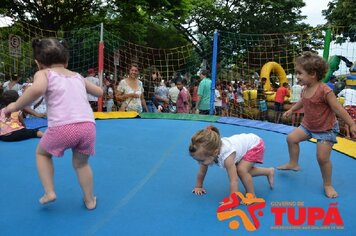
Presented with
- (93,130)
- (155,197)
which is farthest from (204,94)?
(93,130)

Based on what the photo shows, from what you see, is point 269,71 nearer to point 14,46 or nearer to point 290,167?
point 14,46

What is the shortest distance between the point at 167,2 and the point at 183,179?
30.9 ft

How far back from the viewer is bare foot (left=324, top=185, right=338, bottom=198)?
2.37 m

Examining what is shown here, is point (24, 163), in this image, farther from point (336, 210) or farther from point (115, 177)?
point (336, 210)

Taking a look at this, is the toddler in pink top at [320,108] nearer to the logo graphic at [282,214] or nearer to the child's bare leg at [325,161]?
the child's bare leg at [325,161]

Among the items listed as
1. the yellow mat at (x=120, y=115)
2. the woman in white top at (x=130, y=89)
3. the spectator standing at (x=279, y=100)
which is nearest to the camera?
the woman in white top at (x=130, y=89)

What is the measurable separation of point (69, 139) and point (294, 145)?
182cm

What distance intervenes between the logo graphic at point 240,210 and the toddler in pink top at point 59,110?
0.81 meters

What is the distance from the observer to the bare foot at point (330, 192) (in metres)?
2.37

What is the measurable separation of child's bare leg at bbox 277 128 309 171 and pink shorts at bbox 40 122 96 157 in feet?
5.37

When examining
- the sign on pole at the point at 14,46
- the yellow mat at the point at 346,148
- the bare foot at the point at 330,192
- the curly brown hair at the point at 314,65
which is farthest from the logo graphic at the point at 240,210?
the sign on pole at the point at 14,46

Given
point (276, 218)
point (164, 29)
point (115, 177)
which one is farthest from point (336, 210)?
point (164, 29)

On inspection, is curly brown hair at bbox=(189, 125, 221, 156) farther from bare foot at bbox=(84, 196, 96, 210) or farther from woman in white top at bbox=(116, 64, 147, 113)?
woman in white top at bbox=(116, 64, 147, 113)

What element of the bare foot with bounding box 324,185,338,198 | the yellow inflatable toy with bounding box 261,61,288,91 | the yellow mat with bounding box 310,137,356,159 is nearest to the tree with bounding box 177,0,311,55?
the yellow inflatable toy with bounding box 261,61,288,91
